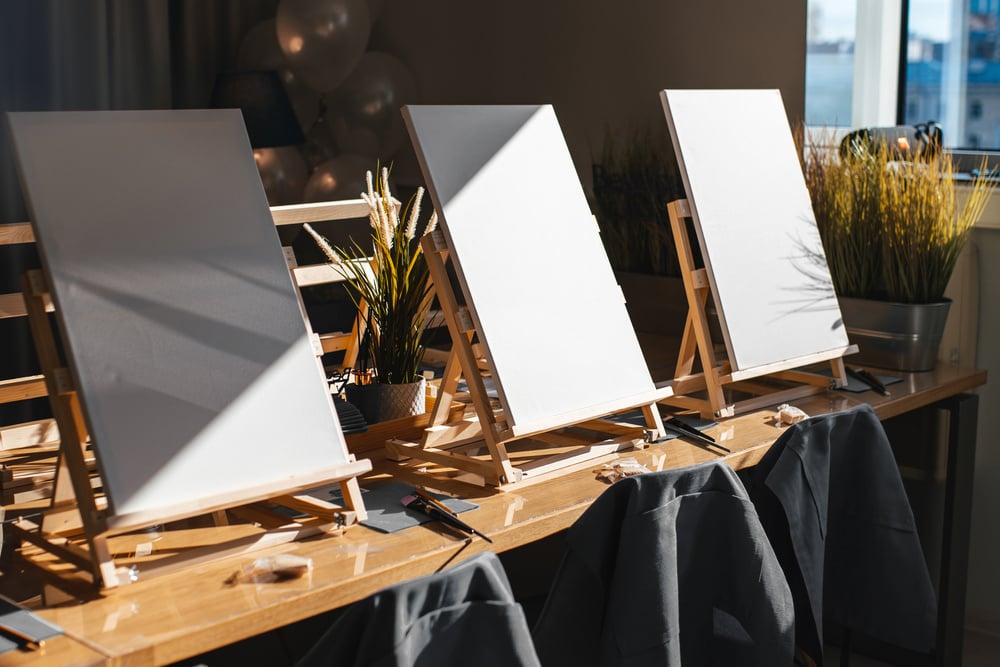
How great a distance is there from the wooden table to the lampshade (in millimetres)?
2637

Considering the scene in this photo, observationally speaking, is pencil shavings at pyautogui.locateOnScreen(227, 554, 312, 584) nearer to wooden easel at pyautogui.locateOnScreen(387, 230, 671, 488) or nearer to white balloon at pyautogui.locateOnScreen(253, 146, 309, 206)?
wooden easel at pyautogui.locateOnScreen(387, 230, 671, 488)

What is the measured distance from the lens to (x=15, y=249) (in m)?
4.32

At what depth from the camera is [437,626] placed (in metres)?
1.38

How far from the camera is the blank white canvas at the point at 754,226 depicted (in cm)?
240

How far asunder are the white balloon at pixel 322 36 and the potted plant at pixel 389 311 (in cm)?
244

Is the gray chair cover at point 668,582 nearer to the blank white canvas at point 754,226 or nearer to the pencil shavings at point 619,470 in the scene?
the pencil shavings at point 619,470

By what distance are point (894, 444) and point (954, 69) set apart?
193 centimetres

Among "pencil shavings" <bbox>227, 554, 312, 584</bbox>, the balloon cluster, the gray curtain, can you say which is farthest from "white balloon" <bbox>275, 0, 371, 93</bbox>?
"pencil shavings" <bbox>227, 554, 312, 584</bbox>

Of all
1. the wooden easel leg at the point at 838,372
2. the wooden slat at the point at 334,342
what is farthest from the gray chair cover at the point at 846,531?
the wooden slat at the point at 334,342

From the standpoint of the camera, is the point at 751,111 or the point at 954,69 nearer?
the point at 751,111

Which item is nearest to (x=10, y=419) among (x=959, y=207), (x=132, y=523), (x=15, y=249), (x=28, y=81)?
(x=15, y=249)

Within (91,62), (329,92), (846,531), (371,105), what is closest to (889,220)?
(846,531)

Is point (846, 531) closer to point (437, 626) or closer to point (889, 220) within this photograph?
point (889, 220)

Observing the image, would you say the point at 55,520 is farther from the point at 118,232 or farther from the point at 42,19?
the point at 42,19
